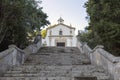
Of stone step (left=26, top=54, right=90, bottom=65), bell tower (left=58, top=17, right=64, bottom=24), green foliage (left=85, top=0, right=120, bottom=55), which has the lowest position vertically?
stone step (left=26, top=54, right=90, bottom=65)

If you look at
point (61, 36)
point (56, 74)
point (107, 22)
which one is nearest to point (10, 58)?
point (56, 74)

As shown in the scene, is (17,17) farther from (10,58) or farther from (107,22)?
(107,22)

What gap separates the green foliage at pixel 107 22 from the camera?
11.8 metres

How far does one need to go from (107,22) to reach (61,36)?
84.2ft

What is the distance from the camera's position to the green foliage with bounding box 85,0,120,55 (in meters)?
11.8

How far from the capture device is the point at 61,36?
3766 centimetres

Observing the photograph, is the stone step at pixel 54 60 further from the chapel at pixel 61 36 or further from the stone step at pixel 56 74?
the chapel at pixel 61 36

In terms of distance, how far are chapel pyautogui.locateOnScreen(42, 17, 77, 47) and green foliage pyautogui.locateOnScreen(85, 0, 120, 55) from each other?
23565 millimetres

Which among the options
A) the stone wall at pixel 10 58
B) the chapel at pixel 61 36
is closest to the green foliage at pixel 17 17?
the stone wall at pixel 10 58

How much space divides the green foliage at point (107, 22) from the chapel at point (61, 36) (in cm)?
2356

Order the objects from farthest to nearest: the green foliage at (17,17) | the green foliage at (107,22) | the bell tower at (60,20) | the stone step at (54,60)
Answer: the bell tower at (60,20) < the stone step at (54,60) < the green foliage at (107,22) < the green foliage at (17,17)

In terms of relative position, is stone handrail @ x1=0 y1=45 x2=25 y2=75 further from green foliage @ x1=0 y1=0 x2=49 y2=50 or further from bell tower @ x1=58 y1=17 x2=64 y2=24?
bell tower @ x1=58 y1=17 x2=64 y2=24

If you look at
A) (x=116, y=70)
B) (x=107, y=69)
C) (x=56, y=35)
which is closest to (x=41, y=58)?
(x=107, y=69)

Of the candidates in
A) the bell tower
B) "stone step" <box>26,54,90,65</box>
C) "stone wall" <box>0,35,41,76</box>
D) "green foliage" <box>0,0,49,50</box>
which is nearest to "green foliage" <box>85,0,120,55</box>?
"stone step" <box>26,54,90,65</box>
